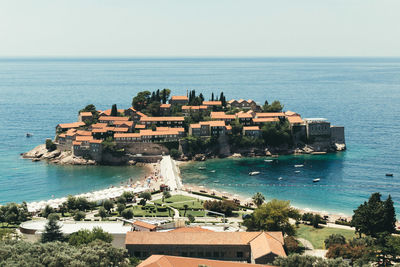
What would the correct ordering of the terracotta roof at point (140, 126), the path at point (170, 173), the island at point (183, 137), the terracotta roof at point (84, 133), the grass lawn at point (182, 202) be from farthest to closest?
1. the terracotta roof at point (140, 126)
2. the terracotta roof at point (84, 133)
3. the island at point (183, 137)
4. the path at point (170, 173)
5. the grass lawn at point (182, 202)

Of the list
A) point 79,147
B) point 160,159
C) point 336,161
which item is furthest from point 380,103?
point 79,147

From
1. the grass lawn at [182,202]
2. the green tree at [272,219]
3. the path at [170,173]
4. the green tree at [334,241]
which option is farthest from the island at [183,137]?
the green tree at [334,241]

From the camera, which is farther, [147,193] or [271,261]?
[147,193]

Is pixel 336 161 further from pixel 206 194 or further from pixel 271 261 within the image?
pixel 271 261

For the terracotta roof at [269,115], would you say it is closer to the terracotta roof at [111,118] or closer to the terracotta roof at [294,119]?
the terracotta roof at [294,119]

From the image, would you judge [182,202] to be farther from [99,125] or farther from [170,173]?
[99,125]

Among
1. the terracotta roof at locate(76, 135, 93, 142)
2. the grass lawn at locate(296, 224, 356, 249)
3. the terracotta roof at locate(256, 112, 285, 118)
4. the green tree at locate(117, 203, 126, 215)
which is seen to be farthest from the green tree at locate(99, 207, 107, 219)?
the terracotta roof at locate(256, 112, 285, 118)
